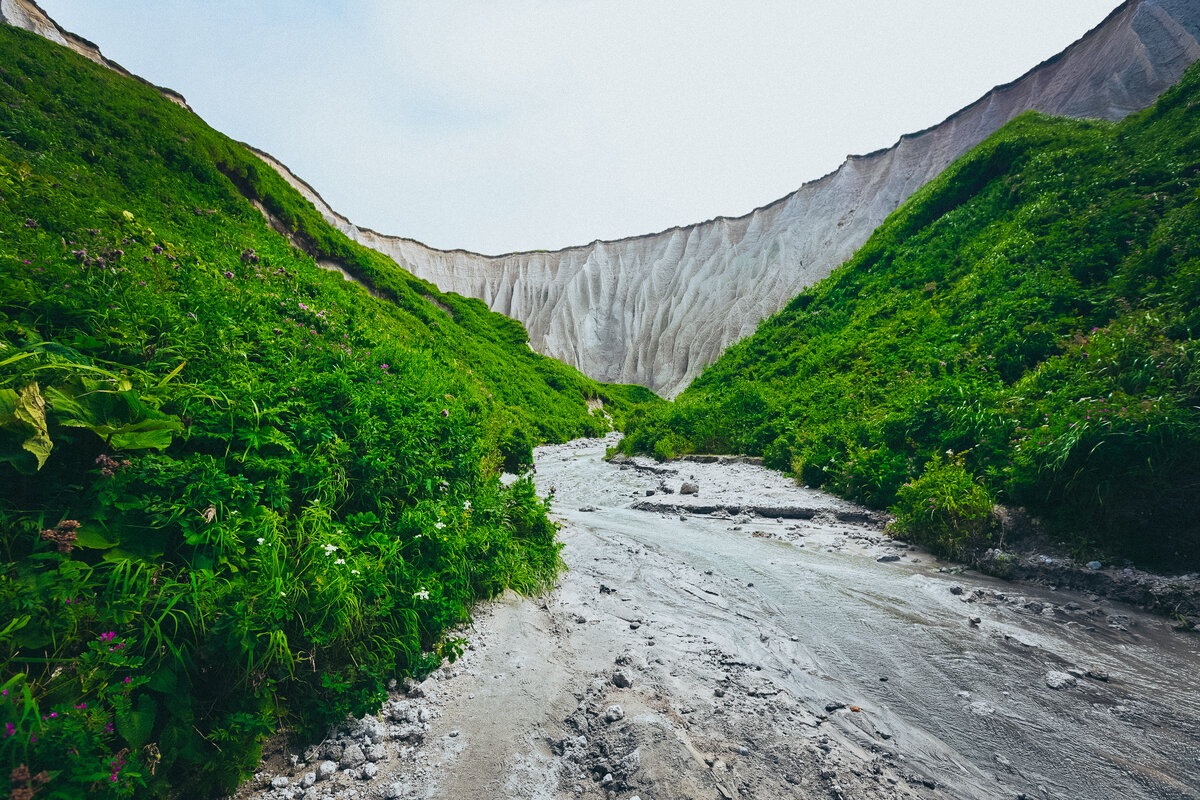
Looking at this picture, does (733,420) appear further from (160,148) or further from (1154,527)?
(160,148)

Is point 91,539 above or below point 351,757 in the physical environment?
above

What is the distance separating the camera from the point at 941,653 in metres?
3.63

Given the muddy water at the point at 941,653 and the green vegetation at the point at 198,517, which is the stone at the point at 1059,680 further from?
the green vegetation at the point at 198,517

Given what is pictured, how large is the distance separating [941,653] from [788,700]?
1586mm

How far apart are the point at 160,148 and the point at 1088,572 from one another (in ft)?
62.9

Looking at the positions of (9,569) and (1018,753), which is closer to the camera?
(9,569)

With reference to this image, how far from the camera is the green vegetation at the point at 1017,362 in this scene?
467cm

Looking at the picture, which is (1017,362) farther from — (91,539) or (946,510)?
(91,539)

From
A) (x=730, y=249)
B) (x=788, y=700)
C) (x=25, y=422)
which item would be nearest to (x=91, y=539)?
(x=25, y=422)

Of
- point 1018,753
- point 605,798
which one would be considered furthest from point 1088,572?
point 605,798

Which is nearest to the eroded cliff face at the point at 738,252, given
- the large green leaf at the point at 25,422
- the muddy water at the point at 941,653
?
the muddy water at the point at 941,653

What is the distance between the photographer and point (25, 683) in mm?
1727

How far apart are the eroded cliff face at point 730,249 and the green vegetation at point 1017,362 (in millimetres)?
20038

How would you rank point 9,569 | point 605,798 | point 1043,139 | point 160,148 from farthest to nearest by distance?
point 1043,139
point 160,148
point 605,798
point 9,569
